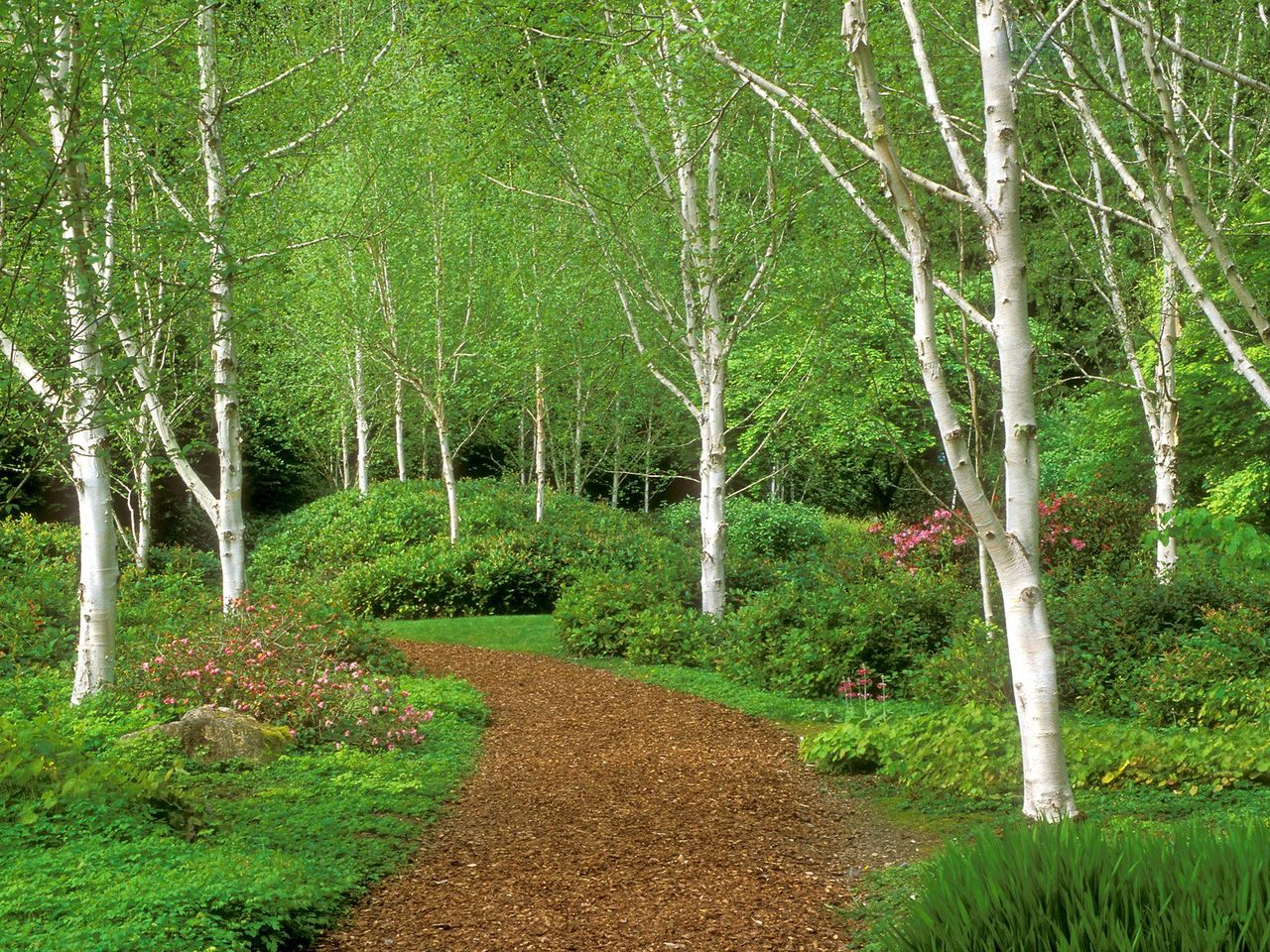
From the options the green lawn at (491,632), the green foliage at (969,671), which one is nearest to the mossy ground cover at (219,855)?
the green foliage at (969,671)

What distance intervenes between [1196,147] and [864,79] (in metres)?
11.1

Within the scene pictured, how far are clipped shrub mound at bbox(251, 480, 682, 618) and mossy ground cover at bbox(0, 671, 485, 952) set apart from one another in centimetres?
603

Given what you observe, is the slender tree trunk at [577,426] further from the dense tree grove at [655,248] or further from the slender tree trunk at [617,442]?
the slender tree trunk at [617,442]

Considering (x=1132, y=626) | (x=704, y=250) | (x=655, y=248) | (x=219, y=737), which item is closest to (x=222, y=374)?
(x=219, y=737)

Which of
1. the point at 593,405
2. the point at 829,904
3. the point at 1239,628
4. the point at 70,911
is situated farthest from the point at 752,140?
the point at 593,405

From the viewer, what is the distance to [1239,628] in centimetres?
888

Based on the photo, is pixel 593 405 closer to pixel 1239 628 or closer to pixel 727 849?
pixel 1239 628

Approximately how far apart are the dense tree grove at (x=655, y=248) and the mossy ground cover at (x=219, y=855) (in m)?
1.82

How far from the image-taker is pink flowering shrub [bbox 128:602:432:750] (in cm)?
824

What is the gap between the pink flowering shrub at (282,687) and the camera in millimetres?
8242

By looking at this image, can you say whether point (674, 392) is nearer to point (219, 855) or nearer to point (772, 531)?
point (772, 531)

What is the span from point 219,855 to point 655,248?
1199cm

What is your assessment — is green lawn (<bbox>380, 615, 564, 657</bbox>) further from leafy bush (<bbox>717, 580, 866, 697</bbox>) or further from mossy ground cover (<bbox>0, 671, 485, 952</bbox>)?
mossy ground cover (<bbox>0, 671, 485, 952</bbox>)

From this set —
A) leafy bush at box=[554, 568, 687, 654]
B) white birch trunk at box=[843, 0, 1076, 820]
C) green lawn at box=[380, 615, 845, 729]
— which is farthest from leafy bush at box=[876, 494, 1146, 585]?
white birch trunk at box=[843, 0, 1076, 820]
